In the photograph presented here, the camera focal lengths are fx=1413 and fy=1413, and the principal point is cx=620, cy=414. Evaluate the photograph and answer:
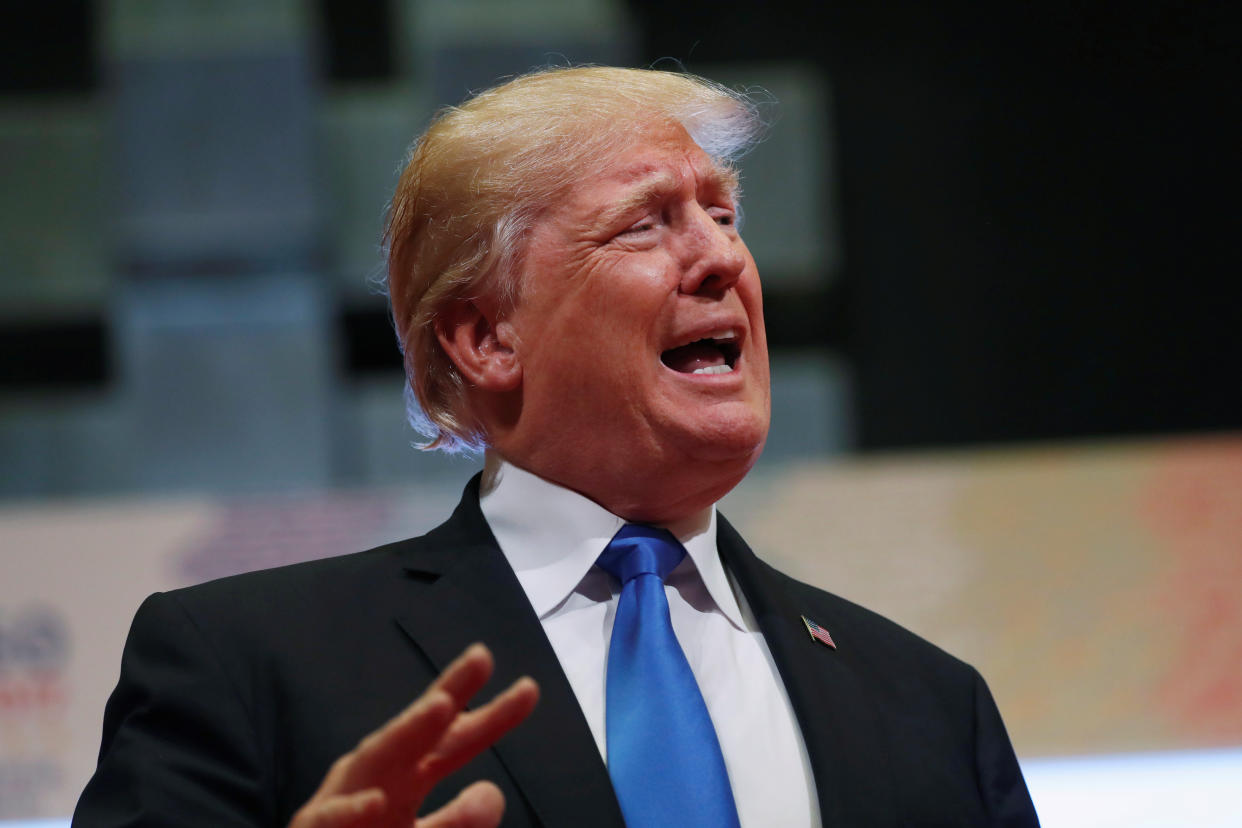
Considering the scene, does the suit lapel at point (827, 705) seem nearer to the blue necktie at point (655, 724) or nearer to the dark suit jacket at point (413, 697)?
the dark suit jacket at point (413, 697)

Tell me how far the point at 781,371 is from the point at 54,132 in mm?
2295

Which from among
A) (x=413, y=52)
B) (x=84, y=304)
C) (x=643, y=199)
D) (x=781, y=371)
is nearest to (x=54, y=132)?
(x=84, y=304)

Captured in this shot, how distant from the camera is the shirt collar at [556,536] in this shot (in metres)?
1.57

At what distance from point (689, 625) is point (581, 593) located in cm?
13

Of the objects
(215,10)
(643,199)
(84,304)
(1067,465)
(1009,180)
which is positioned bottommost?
(1067,465)

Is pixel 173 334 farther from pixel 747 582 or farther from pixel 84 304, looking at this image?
pixel 747 582

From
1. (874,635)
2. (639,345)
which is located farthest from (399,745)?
(874,635)

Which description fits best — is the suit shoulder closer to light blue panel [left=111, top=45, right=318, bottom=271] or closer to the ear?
the ear

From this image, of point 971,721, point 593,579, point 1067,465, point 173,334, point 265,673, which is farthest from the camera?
point 173,334

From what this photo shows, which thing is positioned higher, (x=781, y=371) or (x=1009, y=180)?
(x=1009, y=180)

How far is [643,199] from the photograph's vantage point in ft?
5.48

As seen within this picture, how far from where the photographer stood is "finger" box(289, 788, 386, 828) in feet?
3.37

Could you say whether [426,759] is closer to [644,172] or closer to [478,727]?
[478,727]

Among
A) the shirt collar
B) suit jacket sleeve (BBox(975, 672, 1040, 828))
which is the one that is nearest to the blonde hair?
the shirt collar
